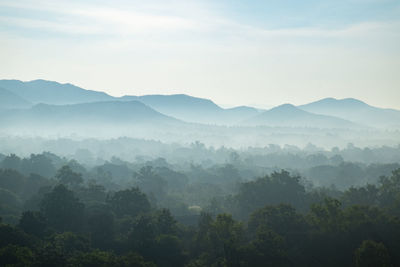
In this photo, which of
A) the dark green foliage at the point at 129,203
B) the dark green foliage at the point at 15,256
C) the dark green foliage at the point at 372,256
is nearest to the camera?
the dark green foliage at the point at 15,256

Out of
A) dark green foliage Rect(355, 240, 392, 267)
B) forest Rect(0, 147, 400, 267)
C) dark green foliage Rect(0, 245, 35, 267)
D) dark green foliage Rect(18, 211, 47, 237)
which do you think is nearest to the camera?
dark green foliage Rect(0, 245, 35, 267)

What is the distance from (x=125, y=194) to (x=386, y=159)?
135m

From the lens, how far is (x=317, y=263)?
119ft

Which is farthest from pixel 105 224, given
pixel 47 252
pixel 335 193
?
pixel 335 193

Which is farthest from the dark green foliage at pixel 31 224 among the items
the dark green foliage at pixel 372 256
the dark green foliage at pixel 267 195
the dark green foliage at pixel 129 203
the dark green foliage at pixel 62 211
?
the dark green foliage at pixel 372 256

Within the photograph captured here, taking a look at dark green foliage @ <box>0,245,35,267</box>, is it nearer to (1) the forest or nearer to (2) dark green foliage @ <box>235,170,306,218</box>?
(1) the forest

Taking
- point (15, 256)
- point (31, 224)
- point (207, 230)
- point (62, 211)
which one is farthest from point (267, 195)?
point (15, 256)

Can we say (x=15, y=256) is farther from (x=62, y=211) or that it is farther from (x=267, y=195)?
(x=267, y=195)

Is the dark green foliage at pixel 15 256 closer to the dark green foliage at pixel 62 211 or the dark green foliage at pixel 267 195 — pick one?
the dark green foliage at pixel 62 211

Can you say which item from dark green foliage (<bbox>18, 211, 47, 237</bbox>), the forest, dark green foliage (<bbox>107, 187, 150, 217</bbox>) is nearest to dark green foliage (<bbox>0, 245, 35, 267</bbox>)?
the forest

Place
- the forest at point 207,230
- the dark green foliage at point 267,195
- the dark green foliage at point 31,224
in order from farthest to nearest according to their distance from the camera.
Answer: the dark green foliage at point 267,195 < the dark green foliage at point 31,224 < the forest at point 207,230

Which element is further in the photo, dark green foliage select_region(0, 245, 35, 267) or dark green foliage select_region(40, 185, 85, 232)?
dark green foliage select_region(40, 185, 85, 232)

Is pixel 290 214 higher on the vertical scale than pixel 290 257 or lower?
higher

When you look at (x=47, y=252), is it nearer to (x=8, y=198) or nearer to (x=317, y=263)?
(x=317, y=263)
